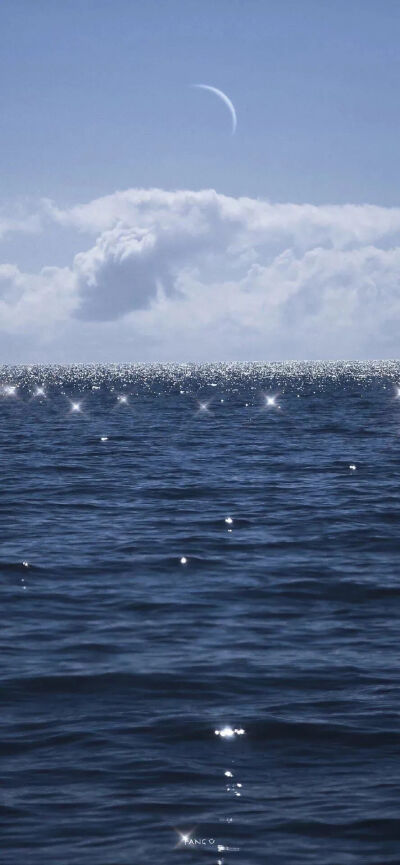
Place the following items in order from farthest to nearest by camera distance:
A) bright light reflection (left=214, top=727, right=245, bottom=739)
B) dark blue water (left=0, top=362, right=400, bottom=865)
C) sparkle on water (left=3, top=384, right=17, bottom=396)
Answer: sparkle on water (left=3, top=384, right=17, bottom=396) < bright light reflection (left=214, top=727, right=245, bottom=739) < dark blue water (left=0, top=362, right=400, bottom=865)

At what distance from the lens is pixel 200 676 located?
12.6 meters

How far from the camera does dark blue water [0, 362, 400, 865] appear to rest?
8.50m

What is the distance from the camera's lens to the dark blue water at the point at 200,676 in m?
8.50

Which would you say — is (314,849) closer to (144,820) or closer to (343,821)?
(343,821)

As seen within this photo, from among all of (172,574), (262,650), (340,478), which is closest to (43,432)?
(340,478)

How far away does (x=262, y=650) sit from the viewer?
45.3 feet

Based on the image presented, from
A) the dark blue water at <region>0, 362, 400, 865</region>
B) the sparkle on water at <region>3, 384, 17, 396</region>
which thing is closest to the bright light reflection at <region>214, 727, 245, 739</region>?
the dark blue water at <region>0, 362, 400, 865</region>

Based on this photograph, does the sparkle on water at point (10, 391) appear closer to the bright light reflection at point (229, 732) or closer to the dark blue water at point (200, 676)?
the dark blue water at point (200, 676)

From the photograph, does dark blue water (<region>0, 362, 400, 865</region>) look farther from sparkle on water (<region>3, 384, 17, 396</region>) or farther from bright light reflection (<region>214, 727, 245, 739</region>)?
sparkle on water (<region>3, 384, 17, 396</region>)

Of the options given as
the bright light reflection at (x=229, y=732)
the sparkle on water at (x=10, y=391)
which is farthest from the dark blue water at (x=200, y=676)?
the sparkle on water at (x=10, y=391)

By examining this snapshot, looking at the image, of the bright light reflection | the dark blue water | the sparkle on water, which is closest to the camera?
the dark blue water

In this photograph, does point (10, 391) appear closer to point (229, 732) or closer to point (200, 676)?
point (200, 676)

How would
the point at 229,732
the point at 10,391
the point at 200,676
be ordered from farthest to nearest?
the point at 10,391, the point at 200,676, the point at 229,732

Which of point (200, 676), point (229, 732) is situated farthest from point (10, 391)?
point (229, 732)
